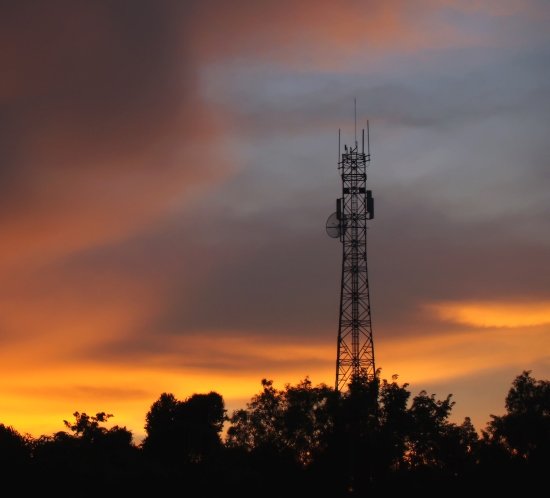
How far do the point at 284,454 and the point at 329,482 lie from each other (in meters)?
5.80

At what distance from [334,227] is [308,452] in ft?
60.1

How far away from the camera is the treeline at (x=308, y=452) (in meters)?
64.8

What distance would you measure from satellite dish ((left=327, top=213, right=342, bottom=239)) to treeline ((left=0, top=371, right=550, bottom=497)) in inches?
430

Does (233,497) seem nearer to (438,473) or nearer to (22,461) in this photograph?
(22,461)

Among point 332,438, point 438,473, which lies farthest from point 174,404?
point 438,473

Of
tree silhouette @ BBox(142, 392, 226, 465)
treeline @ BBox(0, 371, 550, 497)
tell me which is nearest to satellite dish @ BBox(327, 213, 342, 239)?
treeline @ BBox(0, 371, 550, 497)

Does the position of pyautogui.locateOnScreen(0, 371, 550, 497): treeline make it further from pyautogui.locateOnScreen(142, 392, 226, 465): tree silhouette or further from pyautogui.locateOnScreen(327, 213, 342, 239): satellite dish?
pyautogui.locateOnScreen(327, 213, 342, 239): satellite dish

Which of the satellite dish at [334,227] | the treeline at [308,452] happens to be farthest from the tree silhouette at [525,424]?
the satellite dish at [334,227]

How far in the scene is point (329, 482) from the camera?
72.3 meters

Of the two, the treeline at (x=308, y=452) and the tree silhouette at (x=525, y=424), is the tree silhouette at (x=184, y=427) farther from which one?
the tree silhouette at (x=525, y=424)

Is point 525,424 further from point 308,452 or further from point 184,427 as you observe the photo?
point 184,427

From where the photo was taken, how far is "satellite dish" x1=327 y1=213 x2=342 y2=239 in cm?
7750

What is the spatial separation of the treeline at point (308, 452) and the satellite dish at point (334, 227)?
1093 centimetres

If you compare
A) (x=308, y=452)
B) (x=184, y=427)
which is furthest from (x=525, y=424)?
(x=184, y=427)
